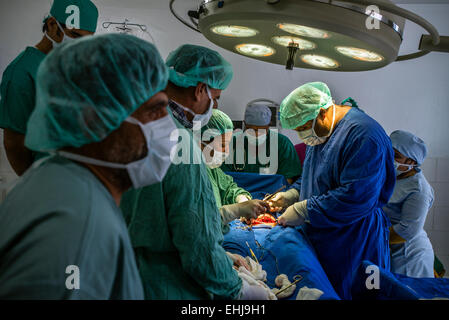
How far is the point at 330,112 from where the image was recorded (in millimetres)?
2166

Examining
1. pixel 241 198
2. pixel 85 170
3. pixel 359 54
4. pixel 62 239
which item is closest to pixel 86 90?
pixel 85 170

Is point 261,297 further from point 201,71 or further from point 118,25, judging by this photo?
point 118,25

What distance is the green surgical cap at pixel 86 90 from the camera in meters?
0.69

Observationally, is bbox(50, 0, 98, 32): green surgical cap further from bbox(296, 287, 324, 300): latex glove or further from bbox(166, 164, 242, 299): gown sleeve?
bbox(296, 287, 324, 300): latex glove

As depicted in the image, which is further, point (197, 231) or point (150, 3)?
point (150, 3)

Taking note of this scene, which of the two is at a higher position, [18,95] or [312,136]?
[18,95]

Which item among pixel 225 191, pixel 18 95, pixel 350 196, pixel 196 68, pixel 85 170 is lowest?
pixel 225 191

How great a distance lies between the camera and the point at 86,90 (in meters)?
0.70

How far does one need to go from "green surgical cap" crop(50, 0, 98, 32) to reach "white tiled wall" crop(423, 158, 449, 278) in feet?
13.2

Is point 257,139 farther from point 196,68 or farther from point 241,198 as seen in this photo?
point 196,68

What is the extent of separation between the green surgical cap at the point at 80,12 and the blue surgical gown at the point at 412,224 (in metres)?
2.53

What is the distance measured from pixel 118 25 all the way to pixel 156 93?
343 cm

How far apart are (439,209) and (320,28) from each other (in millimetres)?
4142

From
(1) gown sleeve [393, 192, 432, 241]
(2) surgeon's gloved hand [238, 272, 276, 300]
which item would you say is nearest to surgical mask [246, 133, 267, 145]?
(1) gown sleeve [393, 192, 432, 241]
